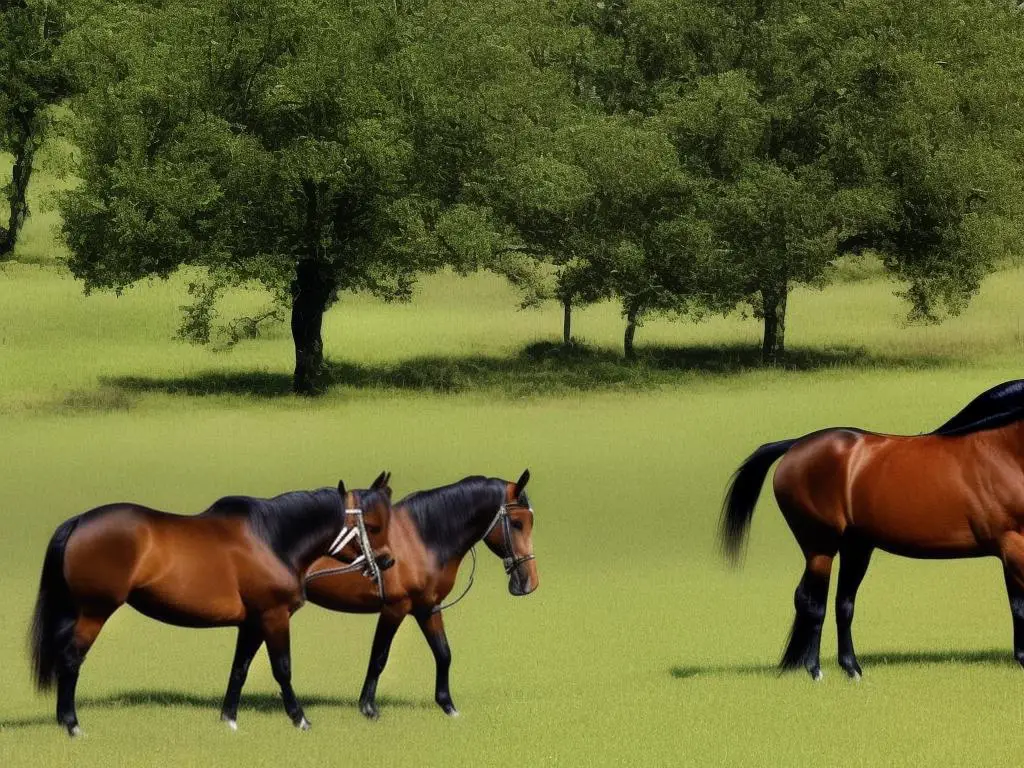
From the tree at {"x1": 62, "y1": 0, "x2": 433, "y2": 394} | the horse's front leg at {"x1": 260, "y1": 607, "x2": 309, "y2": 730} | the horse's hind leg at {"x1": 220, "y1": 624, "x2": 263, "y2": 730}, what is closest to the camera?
the horse's front leg at {"x1": 260, "y1": 607, "x2": 309, "y2": 730}

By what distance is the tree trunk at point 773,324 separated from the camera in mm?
56688

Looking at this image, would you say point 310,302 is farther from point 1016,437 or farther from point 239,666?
point 239,666

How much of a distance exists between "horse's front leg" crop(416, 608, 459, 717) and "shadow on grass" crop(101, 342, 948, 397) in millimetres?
33453

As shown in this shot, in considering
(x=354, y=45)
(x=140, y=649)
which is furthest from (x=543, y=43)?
(x=140, y=649)

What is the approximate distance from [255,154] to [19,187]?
30.1m

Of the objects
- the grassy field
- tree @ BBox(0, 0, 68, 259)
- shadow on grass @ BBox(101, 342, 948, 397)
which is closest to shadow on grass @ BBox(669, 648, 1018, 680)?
the grassy field

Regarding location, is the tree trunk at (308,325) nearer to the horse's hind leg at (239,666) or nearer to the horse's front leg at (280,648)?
the horse's hind leg at (239,666)

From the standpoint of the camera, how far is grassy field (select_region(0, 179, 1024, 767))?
13.8 metres

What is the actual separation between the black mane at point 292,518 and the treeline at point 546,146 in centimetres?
3239

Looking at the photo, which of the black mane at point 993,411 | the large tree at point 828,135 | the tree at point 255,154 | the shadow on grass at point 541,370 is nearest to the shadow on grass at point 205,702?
the black mane at point 993,411

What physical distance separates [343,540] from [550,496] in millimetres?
18123

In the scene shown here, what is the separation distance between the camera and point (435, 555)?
46.5 feet

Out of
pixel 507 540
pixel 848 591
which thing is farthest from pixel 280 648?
pixel 848 591

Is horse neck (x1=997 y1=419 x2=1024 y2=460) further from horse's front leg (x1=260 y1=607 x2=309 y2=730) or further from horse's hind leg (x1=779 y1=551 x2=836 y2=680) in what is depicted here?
horse's front leg (x1=260 y1=607 x2=309 y2=730)
